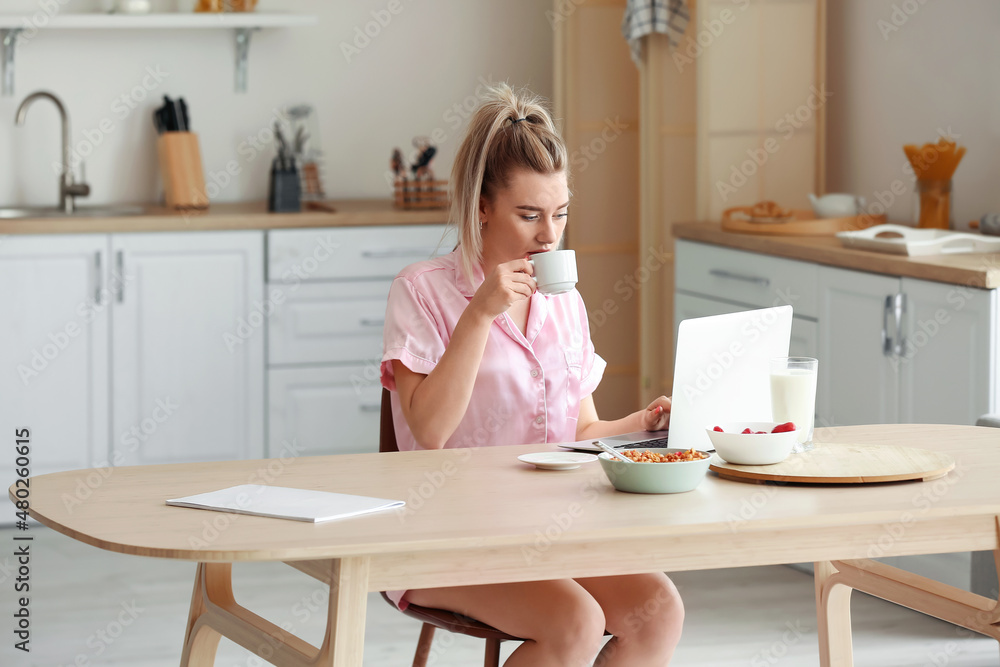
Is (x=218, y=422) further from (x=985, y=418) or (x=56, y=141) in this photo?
(x=985, y=418)

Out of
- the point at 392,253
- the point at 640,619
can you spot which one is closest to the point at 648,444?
the point at 640,619

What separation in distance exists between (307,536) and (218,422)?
2.67 metres

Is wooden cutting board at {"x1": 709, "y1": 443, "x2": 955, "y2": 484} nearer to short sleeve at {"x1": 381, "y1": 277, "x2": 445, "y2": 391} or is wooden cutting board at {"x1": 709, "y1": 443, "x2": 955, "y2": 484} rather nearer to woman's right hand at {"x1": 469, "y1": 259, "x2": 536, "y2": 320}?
woman's right hand at {"x1": 469, "y1": 259, "x2": 536, "y2": 320}

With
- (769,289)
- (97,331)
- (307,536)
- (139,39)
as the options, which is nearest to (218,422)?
(97,331)

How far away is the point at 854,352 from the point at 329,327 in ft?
5.47

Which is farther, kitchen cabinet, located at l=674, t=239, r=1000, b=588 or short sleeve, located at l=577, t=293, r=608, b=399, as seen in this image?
kitchen cabinet, located at l=674, t=239, r=1000, b=588

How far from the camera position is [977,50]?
129 inches

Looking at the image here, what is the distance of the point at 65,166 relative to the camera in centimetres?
395

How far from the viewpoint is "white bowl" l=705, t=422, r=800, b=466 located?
145 centimetres

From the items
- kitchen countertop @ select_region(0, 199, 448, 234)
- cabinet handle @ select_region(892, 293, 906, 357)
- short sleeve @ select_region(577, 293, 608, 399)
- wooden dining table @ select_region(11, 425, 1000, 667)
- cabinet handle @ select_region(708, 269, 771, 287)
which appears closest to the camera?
wooden dining table @ select_region(11, 425, 1000, 667)

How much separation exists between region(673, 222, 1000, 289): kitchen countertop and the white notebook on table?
1.66 meters

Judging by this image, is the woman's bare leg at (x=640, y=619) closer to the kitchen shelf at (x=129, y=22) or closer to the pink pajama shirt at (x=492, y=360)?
the pink pajama shirt at (x=492, y=360)

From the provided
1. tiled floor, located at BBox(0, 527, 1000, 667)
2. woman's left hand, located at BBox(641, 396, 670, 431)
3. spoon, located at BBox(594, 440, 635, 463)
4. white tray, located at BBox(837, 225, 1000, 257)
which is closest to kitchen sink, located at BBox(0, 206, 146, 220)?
tiled floor, located at BBox(0, 527, 1000, 667)

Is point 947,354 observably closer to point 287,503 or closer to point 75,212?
point 287,503
